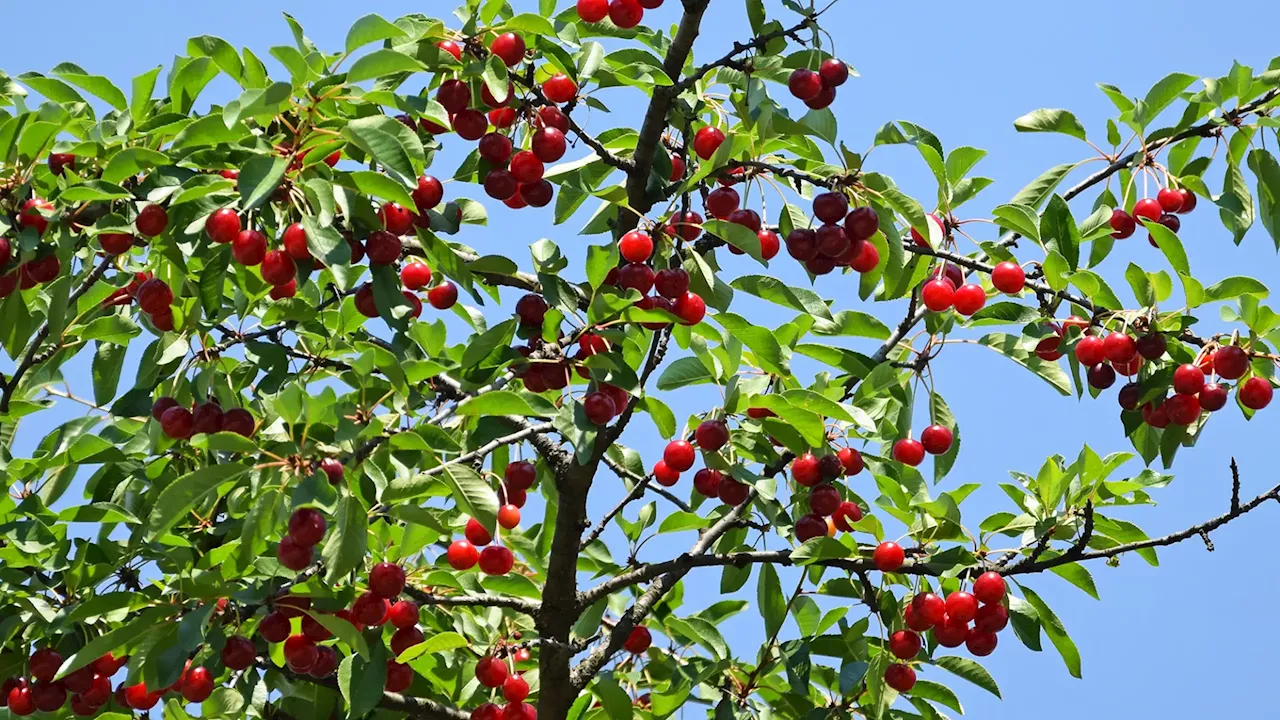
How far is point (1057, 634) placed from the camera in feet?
12.9

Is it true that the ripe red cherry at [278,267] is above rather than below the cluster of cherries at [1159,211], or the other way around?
below

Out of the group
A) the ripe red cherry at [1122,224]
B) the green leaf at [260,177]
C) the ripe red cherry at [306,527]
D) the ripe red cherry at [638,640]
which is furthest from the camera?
the ripe red cherry at [638,640]

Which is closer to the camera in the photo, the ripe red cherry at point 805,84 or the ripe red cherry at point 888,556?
the ripe red cherry at point 805,84

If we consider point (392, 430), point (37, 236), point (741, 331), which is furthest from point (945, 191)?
point (37, 236)

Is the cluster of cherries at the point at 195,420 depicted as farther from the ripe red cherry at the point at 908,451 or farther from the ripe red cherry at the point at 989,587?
the ripe red cherry at the point at 989,587

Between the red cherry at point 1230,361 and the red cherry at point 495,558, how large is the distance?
1.87 meters

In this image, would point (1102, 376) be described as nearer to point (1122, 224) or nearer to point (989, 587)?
point (1122, 224)

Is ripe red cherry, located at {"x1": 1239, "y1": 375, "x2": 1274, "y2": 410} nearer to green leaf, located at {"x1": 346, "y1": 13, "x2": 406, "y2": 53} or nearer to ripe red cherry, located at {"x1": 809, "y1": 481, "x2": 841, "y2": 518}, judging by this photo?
ripe red cherry, located at {"x1": 809, "y1": 481, "x2": 841, "y2": 518}

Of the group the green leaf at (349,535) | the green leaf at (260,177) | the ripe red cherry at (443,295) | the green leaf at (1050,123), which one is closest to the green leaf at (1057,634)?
the green leaf at (1050,123)

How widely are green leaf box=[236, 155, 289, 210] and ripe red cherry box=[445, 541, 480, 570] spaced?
3.72 ft

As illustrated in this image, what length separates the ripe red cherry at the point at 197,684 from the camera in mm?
3611

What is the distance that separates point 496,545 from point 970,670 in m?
1.46

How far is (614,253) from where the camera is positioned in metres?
3.20

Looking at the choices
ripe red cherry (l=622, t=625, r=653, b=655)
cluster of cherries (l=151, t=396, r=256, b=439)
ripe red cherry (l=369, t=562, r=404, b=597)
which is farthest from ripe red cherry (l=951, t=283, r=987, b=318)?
cluster of cherries (l=151, t=396, r=256, b=439)
